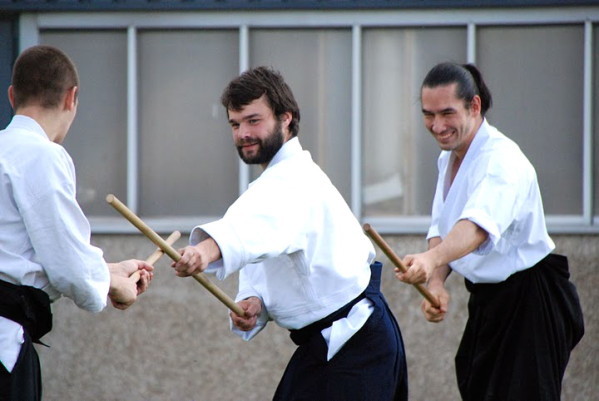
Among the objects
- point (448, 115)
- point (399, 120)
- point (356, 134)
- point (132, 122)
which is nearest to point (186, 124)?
point (132, 122)

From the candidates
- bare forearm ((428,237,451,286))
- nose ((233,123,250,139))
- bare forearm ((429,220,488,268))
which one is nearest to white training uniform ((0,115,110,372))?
nose ((233,123,250,139))

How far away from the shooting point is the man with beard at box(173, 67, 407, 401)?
172 inches

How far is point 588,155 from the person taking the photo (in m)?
6.84

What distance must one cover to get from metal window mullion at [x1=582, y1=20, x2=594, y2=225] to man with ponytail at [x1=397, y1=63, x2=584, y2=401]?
158cm

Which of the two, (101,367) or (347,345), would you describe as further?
(101,367)

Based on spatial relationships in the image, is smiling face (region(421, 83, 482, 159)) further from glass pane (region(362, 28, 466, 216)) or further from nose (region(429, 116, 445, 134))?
glass pane (region(362, 28, 466, 216))

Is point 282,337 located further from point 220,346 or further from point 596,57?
point 596,57

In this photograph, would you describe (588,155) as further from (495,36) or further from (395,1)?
(395,1)

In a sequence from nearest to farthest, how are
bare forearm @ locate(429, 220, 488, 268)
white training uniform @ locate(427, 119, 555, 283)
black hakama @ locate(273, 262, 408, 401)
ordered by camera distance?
black hakama @ locate(273, 262, 408, 401) < bare forearm @ locate(429, 220, 488, 268) < white training uniform @ locate(427, 119, 555, 283)

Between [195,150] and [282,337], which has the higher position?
[195,150]

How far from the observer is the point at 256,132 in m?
4.72

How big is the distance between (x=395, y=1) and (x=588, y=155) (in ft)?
4.61

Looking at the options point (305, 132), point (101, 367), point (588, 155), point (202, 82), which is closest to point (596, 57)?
point (588, 155)

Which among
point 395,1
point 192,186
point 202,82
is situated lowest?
point 192,186
